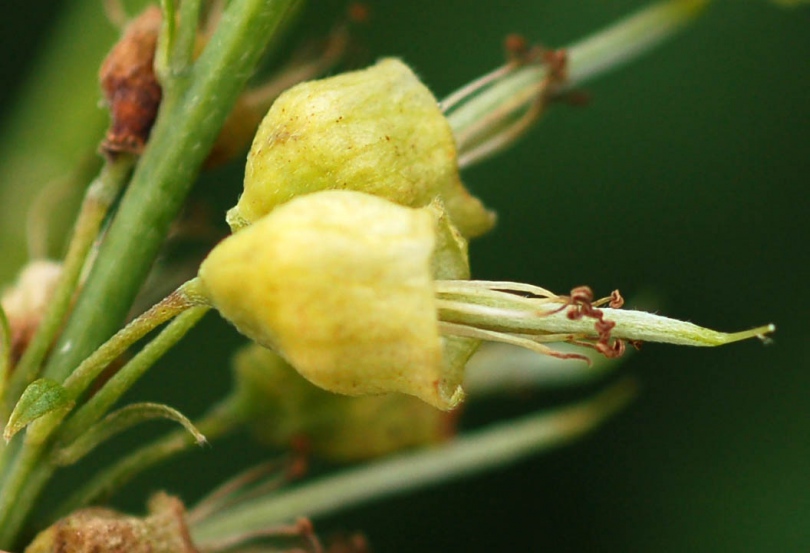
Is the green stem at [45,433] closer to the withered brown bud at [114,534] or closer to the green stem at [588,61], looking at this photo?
the withered brown bud at [114,534]

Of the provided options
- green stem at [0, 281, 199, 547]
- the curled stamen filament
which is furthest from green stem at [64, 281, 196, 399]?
the curled stamen filament

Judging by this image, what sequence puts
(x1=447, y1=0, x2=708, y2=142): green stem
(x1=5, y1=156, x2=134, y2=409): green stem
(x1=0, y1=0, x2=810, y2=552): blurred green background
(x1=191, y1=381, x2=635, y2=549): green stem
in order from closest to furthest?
(x1=5, y1=156, x2=134, y2=409): green stem → (x1=447, y1=0, x2=708, y2=142): green stem → (x1=191, y1=381, x2=635, y2=549): green stem → (x1=0, y1=0, x2=810, y2=552): blurred green background

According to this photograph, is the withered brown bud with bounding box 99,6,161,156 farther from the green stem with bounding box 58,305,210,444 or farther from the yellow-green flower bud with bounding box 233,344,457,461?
the yellow-green flower bud with bounding box 233,344,457,461

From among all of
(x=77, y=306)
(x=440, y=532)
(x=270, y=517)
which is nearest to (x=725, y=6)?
(x=440, y=532)

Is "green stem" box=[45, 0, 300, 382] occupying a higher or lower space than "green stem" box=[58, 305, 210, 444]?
higher

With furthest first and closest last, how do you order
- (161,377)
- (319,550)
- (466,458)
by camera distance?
(161,377), (466,458), (319,550)

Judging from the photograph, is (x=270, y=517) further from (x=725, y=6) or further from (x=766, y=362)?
(x=725, y=6)
